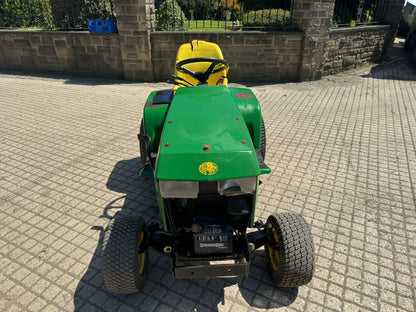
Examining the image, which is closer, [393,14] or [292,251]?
[292,251]

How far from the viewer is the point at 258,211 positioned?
3.60m

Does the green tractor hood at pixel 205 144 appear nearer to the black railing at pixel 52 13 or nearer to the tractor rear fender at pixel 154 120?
the tractor rear fender at pixel 154 120

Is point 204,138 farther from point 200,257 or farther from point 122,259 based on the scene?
point 122,259

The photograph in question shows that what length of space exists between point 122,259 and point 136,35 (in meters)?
7.22

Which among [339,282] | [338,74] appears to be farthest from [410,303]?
[338,74]

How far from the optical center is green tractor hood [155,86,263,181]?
6.92 feet

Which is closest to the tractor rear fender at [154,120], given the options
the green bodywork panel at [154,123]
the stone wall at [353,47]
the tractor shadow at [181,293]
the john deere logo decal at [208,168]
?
the green bodywork panel at [154,123]

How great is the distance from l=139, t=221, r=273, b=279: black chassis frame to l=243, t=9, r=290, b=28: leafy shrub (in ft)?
24.3

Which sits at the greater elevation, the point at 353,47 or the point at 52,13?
the point at 52,13

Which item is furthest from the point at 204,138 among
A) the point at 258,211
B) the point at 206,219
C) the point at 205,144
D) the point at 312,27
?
the point at 312,27

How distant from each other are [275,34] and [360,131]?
12.9 feet

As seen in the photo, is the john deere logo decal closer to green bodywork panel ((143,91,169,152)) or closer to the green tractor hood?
the green tractor hood

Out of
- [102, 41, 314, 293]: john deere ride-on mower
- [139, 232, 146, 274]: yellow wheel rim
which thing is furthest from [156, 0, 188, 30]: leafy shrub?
[139, 232, 146, 274]: yellow wheel rim

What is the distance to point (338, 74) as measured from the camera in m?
9.83
